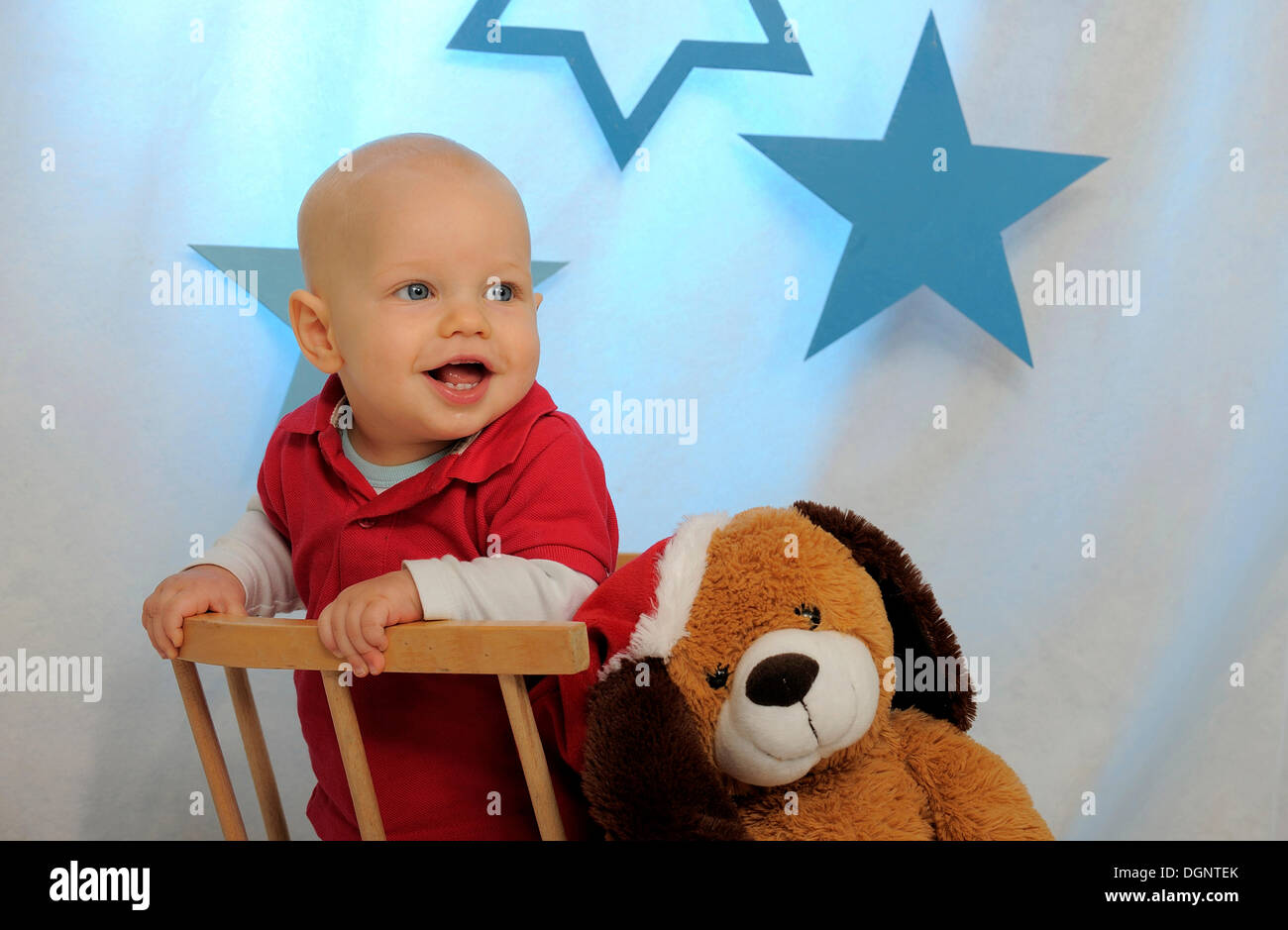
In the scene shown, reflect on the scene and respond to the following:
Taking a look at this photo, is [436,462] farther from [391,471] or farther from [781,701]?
[781,701]

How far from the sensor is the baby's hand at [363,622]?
80 centimetres

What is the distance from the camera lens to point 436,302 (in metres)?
0.94

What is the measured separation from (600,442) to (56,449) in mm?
682

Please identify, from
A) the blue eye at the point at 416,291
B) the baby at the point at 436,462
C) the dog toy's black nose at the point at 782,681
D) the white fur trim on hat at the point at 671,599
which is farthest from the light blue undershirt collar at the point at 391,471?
the dog toy's black nose at the point at 782,681

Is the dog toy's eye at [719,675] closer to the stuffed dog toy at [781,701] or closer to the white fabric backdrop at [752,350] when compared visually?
the stuffed dog toy at [781,701]

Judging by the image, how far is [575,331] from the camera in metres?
1.58

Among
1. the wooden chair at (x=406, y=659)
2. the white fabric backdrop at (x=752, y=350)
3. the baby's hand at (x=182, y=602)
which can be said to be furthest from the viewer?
the white fabric backdrop at (x=752, y=350)

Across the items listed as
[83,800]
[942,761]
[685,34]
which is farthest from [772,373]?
[83,800]

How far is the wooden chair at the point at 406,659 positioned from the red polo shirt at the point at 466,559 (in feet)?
0.32

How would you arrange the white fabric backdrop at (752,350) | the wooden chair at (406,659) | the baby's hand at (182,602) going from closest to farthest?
the wooden chair at (406,659) < the baby's hand at (182,602) < the white fabric backdrop at (752,350)

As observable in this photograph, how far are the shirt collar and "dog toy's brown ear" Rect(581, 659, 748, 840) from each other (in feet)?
0.73

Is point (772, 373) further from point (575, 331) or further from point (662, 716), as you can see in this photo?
point (662, 716)

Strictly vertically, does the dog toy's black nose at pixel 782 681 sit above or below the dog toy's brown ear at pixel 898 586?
below

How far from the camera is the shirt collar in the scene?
96cm
